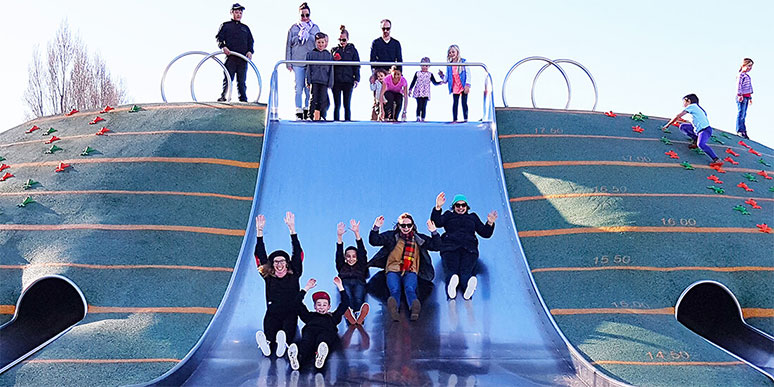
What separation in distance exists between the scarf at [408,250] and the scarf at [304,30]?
5103mm

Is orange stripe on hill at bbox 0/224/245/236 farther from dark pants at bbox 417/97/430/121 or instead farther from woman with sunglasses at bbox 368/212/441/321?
dark pants at bbox 417/97/430/121

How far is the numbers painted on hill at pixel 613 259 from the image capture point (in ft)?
31.8

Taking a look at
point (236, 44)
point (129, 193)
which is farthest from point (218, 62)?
point (129, 193)

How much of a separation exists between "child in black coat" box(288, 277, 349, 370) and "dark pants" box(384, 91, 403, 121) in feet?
18.4

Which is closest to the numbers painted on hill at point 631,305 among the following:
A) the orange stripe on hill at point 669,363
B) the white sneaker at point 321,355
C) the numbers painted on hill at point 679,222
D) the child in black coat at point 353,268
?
the orange stripe on hill at point 669,363

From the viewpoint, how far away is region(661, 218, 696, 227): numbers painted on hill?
10312mm

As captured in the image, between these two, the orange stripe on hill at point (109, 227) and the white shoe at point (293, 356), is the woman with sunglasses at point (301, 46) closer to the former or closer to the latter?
the orange stripe on hill at point (109, 227)

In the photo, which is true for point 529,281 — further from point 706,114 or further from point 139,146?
point 139,146

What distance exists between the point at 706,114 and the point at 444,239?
16.7ft

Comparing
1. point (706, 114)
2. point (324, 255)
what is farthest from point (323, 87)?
point (706, 114)

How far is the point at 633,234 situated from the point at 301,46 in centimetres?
601

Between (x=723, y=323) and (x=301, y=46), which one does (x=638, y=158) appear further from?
(x=301, y=46)

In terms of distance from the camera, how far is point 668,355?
8062 millimetres

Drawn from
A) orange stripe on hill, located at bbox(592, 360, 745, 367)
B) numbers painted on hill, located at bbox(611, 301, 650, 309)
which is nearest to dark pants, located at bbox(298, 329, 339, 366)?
orange stripe on hill, located at bbox(592, 360, 745, 367)
